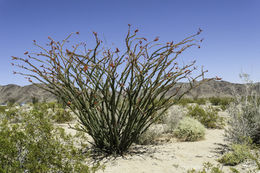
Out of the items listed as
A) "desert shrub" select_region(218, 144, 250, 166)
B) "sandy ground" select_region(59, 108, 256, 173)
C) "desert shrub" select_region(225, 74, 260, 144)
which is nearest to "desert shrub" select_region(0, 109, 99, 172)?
"sandy ground" select_region(59, 108, 256, 173)

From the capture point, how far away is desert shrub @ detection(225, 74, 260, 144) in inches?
203

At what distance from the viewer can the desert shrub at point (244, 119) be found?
203 inches

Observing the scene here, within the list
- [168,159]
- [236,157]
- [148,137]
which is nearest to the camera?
[236,157]

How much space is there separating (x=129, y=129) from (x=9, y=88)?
2619 inches

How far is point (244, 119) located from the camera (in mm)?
5465

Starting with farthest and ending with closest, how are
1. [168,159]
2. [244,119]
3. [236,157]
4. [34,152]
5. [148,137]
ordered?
[148,137] → [244,119] → [168,159] → [236,157] → [34,152]

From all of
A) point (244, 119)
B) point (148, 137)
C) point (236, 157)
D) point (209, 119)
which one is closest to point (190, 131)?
point (148, 137)

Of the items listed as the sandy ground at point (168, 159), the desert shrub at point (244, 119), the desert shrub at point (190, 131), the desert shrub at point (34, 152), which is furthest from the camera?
the desert shrub at point (190, 131)

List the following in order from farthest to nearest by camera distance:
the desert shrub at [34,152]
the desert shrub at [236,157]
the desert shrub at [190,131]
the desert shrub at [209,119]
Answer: the desert shrub at [209,119] → the desert shrub at [190,131] → the desert shrub at [236,157] → the desert shrub at [34,152]

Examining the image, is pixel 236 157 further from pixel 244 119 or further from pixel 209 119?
pixel 209 119

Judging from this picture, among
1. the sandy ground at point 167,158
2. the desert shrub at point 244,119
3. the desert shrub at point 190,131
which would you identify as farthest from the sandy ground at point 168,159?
the desert shrub at point 244,119

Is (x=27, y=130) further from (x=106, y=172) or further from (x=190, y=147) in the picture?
(x=190, y=147)

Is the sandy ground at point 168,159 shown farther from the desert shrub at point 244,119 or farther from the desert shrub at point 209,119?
the desert shrub at point 209,119

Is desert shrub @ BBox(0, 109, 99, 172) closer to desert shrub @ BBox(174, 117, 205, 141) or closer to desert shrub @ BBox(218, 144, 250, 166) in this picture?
desert shrub @ BBox(218, 144, 250, 166)
